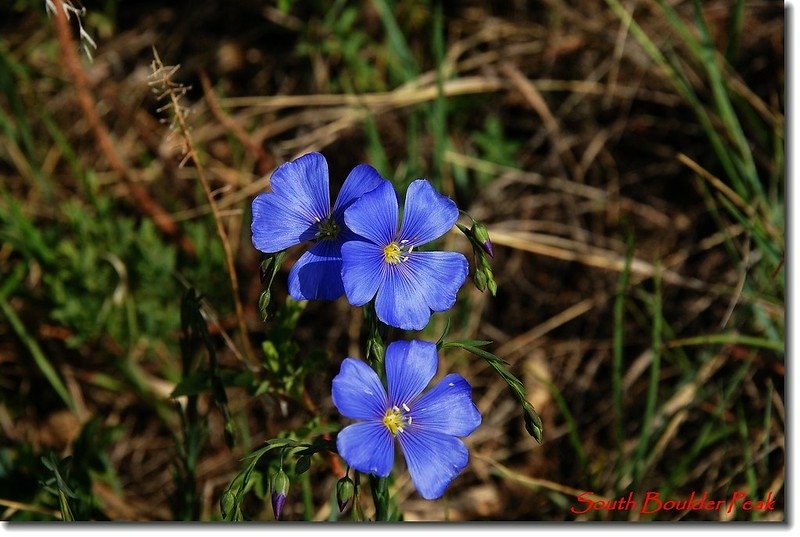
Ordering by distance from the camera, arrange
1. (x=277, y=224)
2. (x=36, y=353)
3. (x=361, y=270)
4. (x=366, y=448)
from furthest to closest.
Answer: (x=36, y=353) → (x=277, y=224) → (x=361, y=270) → (x=366, y=448)

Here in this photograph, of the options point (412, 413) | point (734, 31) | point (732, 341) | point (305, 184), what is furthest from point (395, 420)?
Result: point (734, 31)

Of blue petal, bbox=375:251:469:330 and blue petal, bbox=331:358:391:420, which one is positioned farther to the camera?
blue petal, bbox=375:251:469:330

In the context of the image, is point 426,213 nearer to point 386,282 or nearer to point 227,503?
point 386,282

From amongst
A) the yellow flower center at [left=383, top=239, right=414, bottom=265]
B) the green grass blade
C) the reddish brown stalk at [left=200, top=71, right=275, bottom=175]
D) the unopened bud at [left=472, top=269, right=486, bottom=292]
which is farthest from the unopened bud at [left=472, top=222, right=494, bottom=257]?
the green grass blade

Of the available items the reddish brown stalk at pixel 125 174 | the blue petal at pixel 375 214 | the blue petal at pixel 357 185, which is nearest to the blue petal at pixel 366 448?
the blue petal at pixel 375 214

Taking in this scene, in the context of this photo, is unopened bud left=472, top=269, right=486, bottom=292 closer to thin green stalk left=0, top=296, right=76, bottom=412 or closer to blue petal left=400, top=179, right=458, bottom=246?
blue petal left=400, top=179, right=458, bottom=246

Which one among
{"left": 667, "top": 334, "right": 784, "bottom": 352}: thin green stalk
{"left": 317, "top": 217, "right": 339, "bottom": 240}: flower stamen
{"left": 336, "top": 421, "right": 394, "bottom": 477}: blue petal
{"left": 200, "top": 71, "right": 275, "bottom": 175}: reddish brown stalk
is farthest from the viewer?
{"left": 200, "top": 71, "right": 275, "bottom": 175}: reddish brown stalk
